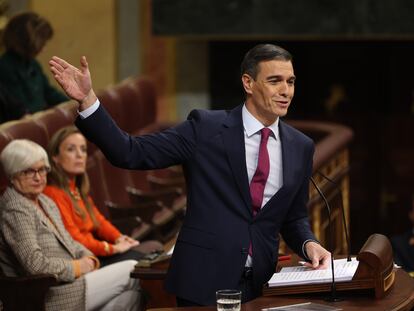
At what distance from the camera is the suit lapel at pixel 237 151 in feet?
10.6

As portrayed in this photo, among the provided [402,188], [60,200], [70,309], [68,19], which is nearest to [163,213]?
[60,200]

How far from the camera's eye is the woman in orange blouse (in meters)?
4.79

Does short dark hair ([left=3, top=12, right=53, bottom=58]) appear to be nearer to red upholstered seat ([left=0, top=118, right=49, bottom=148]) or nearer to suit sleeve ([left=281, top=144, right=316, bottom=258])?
red upholstered seat ([left=0, top=118, right=49, bottom=148])

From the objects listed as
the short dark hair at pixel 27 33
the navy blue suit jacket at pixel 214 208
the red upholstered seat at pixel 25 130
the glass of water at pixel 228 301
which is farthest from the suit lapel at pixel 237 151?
the short dark hair at pixel 27 33

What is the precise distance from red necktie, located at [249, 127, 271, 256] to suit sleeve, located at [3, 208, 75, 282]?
1129 mm

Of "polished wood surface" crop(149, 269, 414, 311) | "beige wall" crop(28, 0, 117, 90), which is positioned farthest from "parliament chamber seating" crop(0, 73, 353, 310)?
"polished wood surface" crop(149, 269, 414, 311)

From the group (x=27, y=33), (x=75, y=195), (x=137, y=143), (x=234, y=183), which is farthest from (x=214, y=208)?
(x=27, y=33)

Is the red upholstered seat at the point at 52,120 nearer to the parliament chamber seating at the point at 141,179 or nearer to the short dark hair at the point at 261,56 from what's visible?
the parliament chamber seating at the point at 141,179

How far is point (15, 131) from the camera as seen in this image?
4871 mm

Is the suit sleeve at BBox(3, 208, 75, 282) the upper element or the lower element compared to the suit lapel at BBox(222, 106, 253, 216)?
lower

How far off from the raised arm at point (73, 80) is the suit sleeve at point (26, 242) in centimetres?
122

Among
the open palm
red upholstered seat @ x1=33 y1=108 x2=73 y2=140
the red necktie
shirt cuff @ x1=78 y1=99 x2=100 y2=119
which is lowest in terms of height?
red upholstered seat @ x1=33 y1=108 x2=73 y2=140

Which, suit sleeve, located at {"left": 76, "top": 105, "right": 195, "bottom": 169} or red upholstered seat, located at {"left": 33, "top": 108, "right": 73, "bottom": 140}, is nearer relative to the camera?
suit sleeve, located at {"left": 76, "top": 105, "right": 195, "bottom": 169}

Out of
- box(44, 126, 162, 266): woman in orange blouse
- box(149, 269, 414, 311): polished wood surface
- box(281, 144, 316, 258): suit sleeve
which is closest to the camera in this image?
box(149, 269, 414, 311): polished wood surface
